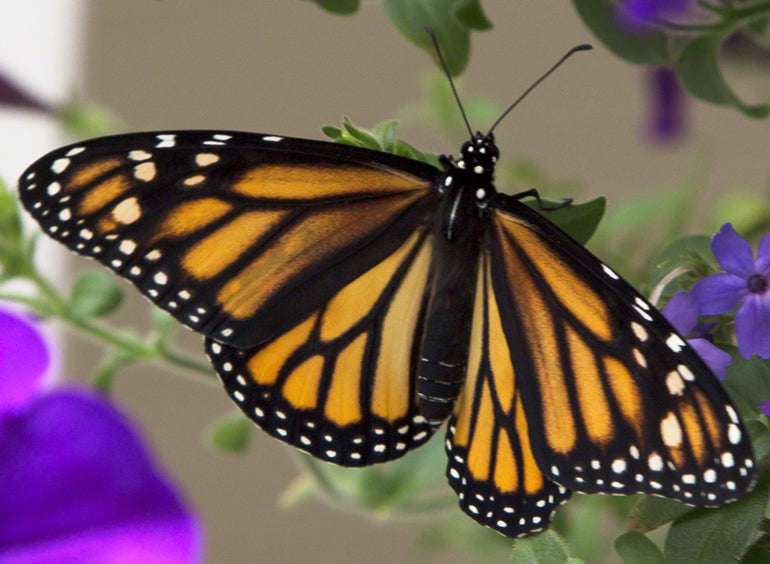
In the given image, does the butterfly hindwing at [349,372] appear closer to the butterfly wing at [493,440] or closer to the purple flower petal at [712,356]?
the butterfly wing at [493,440]

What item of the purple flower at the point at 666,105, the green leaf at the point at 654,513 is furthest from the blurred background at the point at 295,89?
the green leaf at the point at 654,513

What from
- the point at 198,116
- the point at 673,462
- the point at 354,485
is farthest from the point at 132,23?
the point at 673,462

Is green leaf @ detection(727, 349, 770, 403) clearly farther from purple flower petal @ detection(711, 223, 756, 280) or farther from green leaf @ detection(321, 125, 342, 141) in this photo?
green leaf @ detection(321, 125, 342, 141)

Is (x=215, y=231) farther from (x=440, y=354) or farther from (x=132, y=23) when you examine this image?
(x=132, y=23)

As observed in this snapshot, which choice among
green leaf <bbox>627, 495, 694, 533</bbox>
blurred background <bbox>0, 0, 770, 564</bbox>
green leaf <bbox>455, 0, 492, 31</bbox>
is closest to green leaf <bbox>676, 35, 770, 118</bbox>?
green leaf <bbox>455, 0, 492, 31</bbox>

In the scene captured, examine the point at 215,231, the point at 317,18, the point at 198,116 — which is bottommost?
the point at 198,116

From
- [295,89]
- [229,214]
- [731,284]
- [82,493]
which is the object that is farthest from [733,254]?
[295,89]

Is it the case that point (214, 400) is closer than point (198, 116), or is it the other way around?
point (198, 116)
